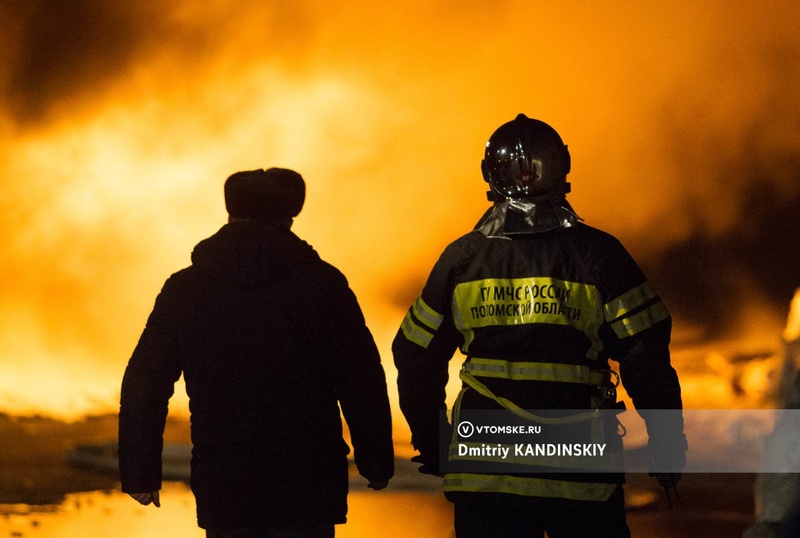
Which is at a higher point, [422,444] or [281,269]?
[281,269]

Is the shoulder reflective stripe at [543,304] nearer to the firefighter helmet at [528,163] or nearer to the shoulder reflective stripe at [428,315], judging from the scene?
the shoulder reflective stripe at [428,315]

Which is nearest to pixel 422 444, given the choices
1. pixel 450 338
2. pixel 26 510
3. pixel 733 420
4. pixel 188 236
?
pixel 450 338

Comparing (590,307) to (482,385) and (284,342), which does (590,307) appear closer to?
(482,385)

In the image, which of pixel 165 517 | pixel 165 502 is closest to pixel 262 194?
pixel 165 517

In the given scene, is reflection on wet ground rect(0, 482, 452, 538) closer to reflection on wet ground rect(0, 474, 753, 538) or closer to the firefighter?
reflection on wet ground rect(0, 474, 753, 538)

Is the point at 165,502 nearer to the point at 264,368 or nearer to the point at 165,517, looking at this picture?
the point at 165,517

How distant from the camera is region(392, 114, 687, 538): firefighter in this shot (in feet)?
11.6

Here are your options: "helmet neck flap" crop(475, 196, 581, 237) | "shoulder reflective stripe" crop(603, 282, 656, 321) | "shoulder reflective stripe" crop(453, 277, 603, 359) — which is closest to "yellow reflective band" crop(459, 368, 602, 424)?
"shoulder reflective stripe" crop(453, 277, 603, 359)

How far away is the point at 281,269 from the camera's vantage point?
11.5ft

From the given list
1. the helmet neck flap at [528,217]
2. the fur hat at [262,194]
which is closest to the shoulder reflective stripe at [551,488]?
the helmet neck flap at [528,217]

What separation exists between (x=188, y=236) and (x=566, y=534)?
24.8ft

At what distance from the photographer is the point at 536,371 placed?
3.56 meters

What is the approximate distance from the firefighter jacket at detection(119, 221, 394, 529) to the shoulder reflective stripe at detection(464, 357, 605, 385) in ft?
1.02

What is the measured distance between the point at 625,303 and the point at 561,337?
202 mm
